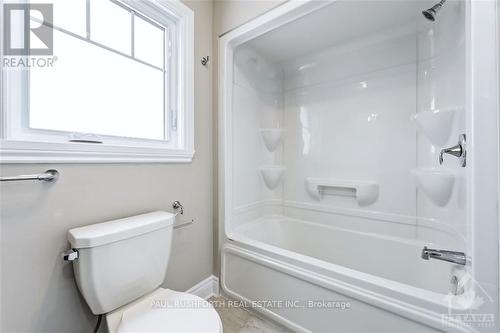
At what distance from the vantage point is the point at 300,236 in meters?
1.99

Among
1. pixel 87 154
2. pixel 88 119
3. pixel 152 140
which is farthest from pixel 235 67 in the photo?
pixel 87 154

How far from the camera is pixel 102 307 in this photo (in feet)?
2.87

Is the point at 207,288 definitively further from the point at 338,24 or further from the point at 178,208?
the point at 338,24

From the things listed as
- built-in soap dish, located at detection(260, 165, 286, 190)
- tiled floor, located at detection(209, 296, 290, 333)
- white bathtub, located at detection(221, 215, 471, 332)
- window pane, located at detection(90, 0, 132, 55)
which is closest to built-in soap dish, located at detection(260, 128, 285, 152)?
built-in soap dish, located at detection(260, 165, 286, 190)

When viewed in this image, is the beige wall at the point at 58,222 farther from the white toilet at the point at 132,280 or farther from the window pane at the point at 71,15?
the window pane at the point at 71,15

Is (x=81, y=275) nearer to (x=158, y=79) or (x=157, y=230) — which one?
(x=157, y=230)

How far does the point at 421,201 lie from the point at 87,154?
2.06 metres

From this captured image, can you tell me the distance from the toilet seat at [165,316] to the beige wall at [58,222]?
233 millimetres

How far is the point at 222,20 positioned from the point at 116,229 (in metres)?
1.56

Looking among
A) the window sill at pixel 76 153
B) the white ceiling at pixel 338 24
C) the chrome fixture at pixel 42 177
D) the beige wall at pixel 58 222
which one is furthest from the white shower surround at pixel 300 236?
the chrome fixture at pixel 42 177

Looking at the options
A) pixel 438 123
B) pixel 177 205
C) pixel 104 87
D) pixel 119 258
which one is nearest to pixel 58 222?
pixel 119 258

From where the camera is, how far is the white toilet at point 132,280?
0.83 metres

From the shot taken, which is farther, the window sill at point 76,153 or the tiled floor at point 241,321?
the tiled floor at point 241,321

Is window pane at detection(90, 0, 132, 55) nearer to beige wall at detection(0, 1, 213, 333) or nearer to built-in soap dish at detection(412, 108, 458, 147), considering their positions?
beige wall at detection(0, 1, 213, 333)
